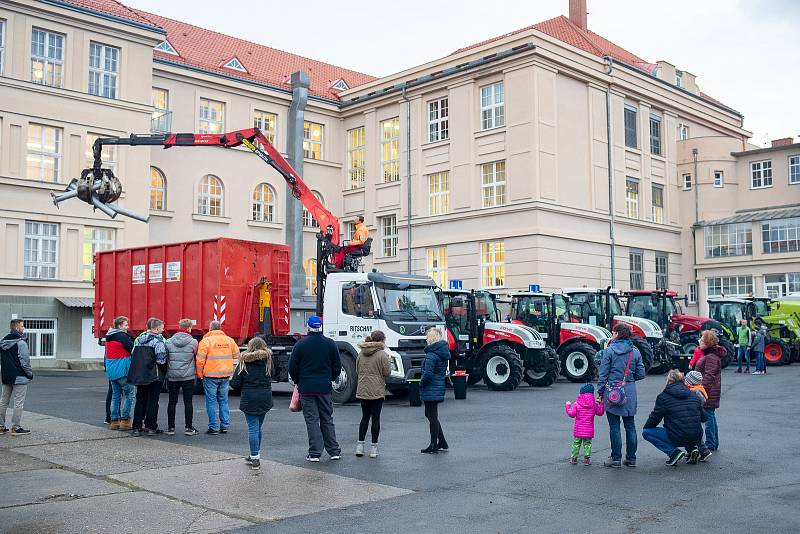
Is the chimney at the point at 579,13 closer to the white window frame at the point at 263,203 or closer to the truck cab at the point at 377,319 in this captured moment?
the white window frame at the point at 263,203

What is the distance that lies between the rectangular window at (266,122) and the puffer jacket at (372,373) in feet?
103

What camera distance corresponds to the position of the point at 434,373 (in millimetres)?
11281

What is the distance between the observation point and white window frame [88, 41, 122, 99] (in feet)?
111

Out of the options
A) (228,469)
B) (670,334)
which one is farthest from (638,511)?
(670,334)

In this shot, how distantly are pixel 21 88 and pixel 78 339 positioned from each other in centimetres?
989

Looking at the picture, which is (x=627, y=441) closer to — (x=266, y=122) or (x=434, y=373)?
(x=434, y=373)

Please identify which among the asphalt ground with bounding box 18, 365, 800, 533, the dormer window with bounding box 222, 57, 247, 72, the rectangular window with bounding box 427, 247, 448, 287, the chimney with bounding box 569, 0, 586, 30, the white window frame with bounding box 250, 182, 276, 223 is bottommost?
the asphalt ground with bounding box 18, 365, 800, 533

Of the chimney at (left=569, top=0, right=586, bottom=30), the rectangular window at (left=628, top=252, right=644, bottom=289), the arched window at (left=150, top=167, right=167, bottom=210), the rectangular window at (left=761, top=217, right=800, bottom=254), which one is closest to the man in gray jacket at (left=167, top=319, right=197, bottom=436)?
the arched window at (left=150, top=167, right=167, bottom=210)

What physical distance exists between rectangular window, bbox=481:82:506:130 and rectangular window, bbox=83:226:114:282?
16866 millimetres

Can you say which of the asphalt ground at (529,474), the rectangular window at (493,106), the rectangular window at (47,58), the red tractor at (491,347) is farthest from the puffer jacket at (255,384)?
the rectangular window at (493,106)

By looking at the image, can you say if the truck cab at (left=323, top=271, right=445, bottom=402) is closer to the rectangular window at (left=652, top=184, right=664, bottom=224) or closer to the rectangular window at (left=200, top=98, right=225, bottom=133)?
the rectangular window at (left=200, top=98, right=225, bottom=133)

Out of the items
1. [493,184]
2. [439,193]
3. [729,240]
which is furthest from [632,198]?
[439,193]

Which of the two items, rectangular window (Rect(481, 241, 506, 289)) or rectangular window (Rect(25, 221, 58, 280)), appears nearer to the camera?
rectangular window (Rect(25, 221, 58, 280))

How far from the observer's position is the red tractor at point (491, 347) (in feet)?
67.7
